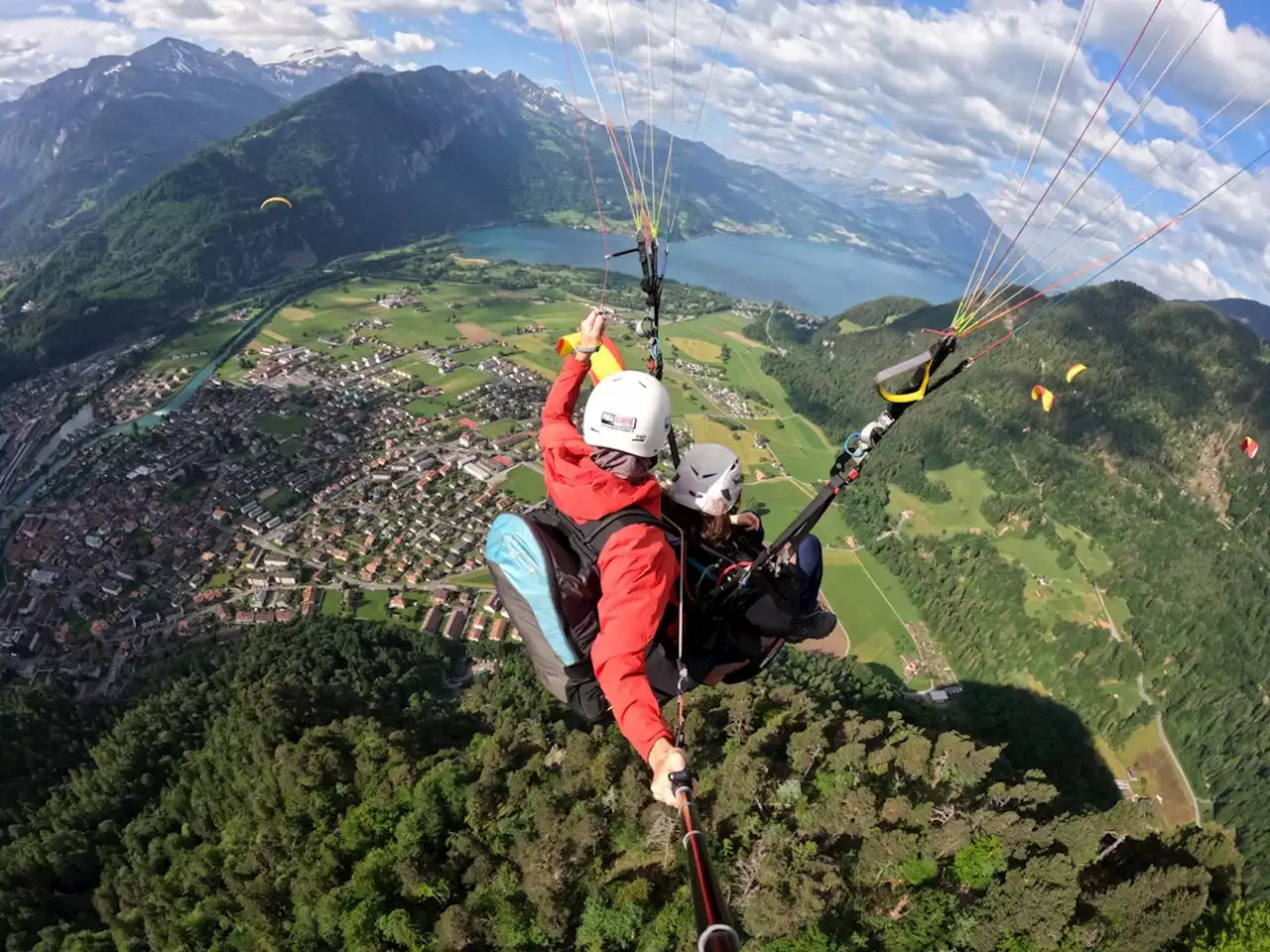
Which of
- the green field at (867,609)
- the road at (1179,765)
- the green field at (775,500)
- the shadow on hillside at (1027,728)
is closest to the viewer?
the shadow on hillside at (1027,728)

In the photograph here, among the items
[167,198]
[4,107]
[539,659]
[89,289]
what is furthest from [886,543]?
[4,107]

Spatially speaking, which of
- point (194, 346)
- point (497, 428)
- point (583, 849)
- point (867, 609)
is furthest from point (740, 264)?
point (583, 849)

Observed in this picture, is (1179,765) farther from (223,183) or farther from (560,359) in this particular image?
(223,183)

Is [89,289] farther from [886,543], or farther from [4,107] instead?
[4,107]

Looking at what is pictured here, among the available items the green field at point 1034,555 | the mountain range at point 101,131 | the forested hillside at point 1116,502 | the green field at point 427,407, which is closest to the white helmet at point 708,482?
the forested hillside at point 1116,502

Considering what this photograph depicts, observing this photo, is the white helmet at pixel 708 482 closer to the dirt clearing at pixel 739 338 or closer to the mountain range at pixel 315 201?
the mountain range at pixel 315 201

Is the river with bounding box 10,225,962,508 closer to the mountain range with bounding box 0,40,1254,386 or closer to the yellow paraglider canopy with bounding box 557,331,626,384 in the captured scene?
the mountain range with bounding box 0,40,1254,386

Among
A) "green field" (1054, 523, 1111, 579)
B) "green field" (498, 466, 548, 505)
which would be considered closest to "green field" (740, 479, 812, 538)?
"green field" (498, 466, 548, 505)
